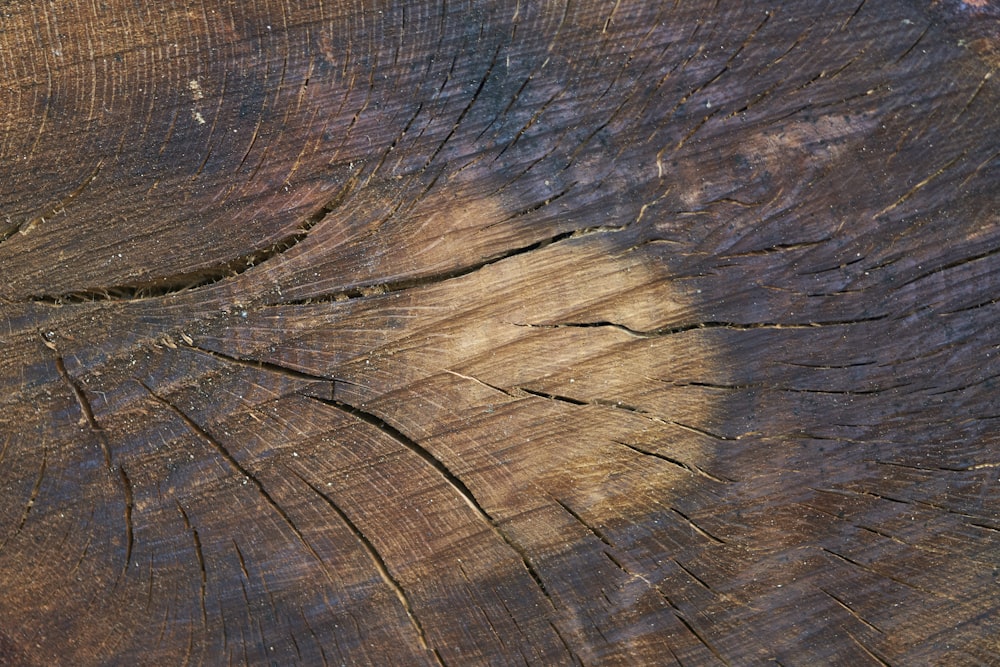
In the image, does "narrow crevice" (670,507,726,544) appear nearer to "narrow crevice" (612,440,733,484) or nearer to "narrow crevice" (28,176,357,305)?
"narrow crevice" (612,440,733,484)

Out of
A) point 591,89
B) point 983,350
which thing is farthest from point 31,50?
point 983,350

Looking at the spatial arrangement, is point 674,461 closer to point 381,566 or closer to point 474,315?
point 474,315

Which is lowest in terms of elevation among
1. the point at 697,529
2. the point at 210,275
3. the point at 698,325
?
the point at 697,529

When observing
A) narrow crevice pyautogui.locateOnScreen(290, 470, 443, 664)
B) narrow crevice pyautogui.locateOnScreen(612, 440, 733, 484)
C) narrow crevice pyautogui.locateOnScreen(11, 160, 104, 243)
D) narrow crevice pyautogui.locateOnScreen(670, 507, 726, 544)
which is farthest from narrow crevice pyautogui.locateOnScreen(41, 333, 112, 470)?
narrow crevice pyautogui.locateOnScreen(670, 507, 726, 544)

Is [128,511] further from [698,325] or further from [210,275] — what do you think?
[698,325]

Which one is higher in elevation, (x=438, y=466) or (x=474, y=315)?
(x=474, y=315)

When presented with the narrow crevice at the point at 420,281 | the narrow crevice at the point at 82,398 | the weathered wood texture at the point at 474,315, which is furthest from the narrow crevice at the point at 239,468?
the narrow crevice at the point at 420,281

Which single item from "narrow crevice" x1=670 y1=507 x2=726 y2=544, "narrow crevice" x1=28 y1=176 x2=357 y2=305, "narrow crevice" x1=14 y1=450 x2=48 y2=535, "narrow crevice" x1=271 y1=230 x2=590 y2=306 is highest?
"narrow crevice" x1=28 y1=176 x2=357 y2=305

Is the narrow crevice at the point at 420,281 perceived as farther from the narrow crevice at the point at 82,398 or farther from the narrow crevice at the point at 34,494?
Answer: the narrow crevice at the point at 34,494

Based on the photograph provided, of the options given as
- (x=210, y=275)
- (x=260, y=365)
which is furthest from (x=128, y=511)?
(x=210, y=275)
